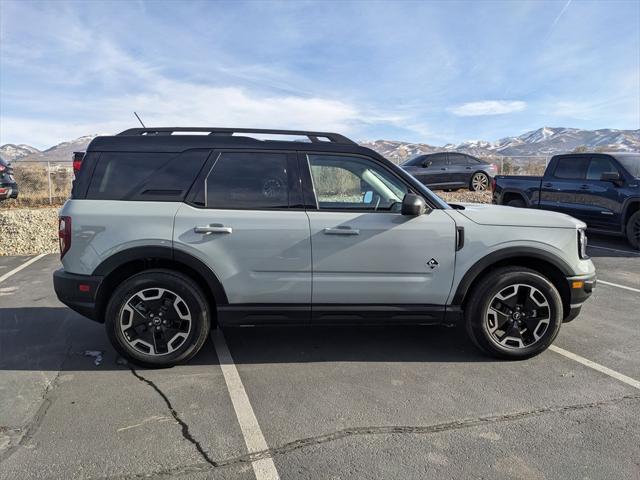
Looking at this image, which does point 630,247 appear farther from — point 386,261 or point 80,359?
point 80,359

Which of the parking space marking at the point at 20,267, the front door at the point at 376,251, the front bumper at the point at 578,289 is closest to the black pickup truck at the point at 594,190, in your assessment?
the front bumper at the point at 578,289

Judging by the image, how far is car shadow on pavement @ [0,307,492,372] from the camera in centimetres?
412

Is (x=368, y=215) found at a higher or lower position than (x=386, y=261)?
higher

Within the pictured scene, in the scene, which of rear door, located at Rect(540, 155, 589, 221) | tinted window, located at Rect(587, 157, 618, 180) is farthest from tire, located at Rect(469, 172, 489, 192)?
tinted window, located at Rect(587, 157, 618, 180)

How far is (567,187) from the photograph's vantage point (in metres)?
10.2

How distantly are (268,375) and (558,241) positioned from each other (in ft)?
8.81

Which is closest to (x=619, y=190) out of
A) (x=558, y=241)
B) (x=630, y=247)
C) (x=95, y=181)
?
(x=630, y=247)

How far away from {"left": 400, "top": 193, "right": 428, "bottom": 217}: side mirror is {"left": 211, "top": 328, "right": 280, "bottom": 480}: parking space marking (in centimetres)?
188

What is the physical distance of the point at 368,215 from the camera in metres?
3.95

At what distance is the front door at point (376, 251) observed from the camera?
3.89 meters

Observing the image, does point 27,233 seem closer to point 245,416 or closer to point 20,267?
point 20,267

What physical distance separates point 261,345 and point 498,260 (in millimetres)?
2272

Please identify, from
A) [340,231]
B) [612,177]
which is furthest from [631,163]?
[340,231]

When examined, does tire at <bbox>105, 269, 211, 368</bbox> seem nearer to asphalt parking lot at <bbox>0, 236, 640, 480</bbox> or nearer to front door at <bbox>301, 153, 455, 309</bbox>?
asphalt parking lot at <bbox>0, 236, 640, 480</bbox>
